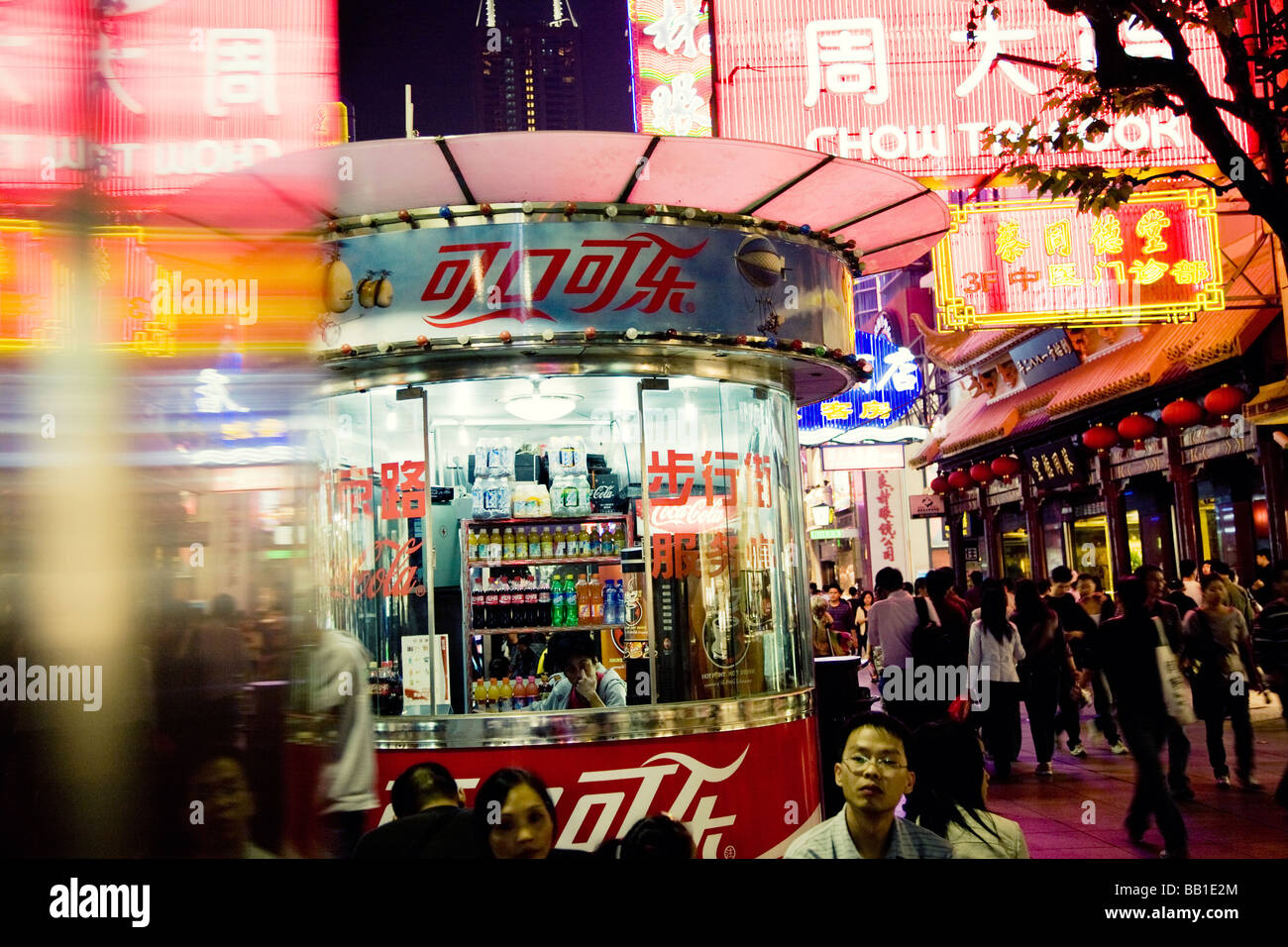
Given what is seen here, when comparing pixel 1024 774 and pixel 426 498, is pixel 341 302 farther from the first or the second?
pixel 1024 774

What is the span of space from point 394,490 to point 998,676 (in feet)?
21.2

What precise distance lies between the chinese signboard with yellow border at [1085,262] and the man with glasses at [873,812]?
8643mm

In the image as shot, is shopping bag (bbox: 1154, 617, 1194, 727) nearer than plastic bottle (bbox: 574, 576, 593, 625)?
Yes

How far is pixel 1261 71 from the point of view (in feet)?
29.5

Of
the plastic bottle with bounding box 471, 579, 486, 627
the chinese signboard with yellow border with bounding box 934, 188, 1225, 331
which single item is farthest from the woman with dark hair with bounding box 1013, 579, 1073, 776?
the plastic bottle with bounding box 471, 579, 486, 627

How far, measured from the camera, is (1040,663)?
11.4m

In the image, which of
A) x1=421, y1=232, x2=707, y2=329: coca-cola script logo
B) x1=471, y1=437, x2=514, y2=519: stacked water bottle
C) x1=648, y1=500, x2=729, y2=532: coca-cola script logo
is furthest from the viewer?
x1=471, y1=437, x2=514, y2=519: stacked water bottle

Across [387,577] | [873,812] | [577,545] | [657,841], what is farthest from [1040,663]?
[657,841]

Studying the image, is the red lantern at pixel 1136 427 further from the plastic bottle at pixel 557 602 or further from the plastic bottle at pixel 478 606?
the plastic bottle at pixel 478 606

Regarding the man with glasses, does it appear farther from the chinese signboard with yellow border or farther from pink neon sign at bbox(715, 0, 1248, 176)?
the chinese signboard with yellow border

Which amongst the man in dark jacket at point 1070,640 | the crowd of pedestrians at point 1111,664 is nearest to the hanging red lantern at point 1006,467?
the crowd of pedestrians at point 1111,664

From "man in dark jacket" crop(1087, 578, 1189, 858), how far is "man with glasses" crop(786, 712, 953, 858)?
4531 millimetres

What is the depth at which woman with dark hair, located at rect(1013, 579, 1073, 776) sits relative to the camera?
11.3m

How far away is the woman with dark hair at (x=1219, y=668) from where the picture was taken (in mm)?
9906
